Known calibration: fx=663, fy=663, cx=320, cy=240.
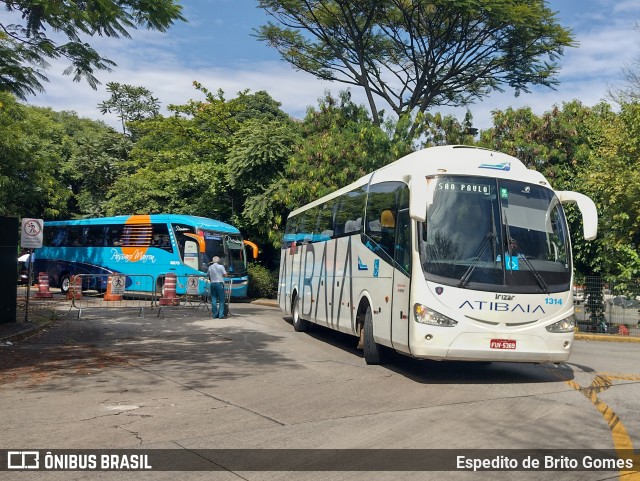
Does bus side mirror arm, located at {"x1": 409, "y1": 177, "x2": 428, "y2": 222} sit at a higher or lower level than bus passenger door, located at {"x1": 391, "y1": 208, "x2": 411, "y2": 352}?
higher

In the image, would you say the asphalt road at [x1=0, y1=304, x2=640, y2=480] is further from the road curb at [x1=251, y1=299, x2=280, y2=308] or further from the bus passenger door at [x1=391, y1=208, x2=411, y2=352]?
the road curb at [x1=251, y1=299, x2=280, y2=308]

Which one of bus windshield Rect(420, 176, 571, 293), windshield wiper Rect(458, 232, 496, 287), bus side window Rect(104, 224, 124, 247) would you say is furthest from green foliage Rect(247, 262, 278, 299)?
windshield wiper Rect(458, 232, 496, 287)

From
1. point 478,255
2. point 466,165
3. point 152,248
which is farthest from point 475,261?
point 152,248

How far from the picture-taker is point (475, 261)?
9797 mm

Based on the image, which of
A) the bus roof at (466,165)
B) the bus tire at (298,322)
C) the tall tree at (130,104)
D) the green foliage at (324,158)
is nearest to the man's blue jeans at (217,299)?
the bus tire at (298,322)

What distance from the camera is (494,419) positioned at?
7.55 meters

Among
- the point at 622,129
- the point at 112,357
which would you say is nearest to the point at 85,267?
the point at 112,357

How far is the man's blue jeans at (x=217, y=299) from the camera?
20.2 m

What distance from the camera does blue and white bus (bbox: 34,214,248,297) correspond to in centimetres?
2858

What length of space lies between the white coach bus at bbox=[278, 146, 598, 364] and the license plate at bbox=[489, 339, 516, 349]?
0.01 metres

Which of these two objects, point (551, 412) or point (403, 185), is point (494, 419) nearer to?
point (551, 412)

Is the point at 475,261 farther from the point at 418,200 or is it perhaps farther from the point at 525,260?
the point at 418,200

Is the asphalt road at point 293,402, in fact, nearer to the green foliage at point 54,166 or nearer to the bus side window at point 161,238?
the bus side window at point 161,238

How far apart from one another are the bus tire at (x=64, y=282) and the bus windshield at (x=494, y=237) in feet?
90.3
